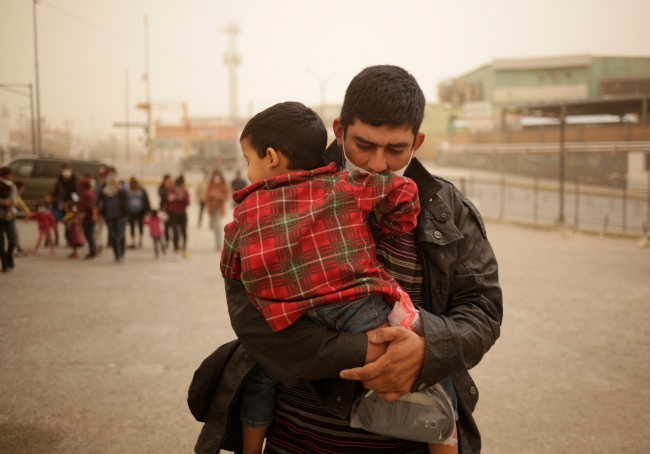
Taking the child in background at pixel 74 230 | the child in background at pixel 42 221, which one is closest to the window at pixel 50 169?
the child in background at pixel 42 221

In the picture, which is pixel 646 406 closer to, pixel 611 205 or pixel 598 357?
pixel 598 357

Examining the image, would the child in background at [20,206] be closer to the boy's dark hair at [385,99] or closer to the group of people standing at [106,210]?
the group of people standing at [106,210]

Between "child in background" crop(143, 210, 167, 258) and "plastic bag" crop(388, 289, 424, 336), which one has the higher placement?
"plastic bag" crop(388, 289, 424, 336)

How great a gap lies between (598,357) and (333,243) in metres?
5.18

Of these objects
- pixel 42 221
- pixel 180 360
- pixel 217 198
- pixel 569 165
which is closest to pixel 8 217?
pixel 42 221

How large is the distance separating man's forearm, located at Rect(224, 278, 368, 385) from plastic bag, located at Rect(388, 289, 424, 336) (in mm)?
109

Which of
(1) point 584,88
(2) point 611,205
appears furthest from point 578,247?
(1) point 584,88

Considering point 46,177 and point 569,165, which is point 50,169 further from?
point 569,165

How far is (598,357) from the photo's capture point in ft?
18.3

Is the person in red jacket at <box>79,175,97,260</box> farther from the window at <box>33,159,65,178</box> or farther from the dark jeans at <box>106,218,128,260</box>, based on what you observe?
the window at <box>33,159,65,178</box>

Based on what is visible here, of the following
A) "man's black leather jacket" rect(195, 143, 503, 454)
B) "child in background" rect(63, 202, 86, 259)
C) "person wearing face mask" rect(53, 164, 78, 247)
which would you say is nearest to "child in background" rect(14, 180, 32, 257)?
"child in background" rect(63, 202, 86, 259)

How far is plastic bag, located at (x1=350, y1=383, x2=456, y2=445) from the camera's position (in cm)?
159

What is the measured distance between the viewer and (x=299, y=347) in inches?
59.2

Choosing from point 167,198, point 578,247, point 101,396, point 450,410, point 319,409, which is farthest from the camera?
point 578,247
